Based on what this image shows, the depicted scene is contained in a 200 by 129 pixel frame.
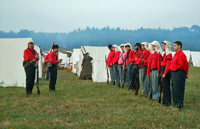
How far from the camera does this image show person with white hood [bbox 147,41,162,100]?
23.3ft

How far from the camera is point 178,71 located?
5.94 m

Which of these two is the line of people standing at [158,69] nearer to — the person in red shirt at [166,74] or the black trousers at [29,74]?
the person in red shirt at [166,74]

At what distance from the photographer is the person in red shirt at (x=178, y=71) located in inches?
231

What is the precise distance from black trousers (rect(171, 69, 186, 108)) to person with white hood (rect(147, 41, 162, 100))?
912mm

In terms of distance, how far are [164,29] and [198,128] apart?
85181mm

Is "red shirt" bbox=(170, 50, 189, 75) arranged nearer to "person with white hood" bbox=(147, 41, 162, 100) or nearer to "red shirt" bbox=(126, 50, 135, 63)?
"person with white hood" bbox=(147, 41, 162, 100)

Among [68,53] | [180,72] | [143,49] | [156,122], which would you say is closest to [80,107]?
[156,122]

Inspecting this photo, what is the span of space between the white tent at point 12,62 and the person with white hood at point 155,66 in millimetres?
6339

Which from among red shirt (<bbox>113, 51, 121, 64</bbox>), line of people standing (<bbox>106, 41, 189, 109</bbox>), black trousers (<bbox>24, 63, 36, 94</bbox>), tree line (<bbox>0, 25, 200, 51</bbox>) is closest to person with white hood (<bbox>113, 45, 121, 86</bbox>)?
red shirt (<bbox>113, 51, 121, 64</bbox>)

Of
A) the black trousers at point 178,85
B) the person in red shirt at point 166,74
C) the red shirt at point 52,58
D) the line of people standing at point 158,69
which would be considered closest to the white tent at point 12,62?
the red shirt at point 52,58

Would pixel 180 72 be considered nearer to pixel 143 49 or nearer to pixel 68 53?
pixel 143 49

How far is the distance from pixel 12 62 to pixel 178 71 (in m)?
8.03

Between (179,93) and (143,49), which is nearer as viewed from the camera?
(179,93)

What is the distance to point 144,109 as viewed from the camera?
6.02 metres
